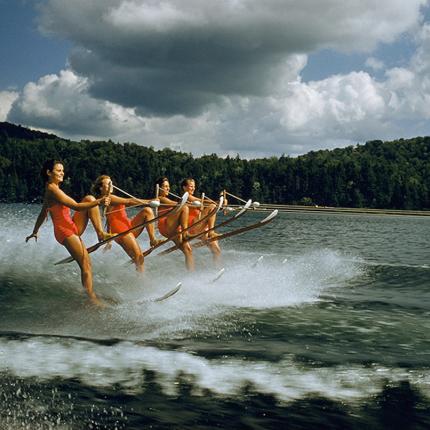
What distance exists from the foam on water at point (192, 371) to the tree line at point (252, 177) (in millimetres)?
151754

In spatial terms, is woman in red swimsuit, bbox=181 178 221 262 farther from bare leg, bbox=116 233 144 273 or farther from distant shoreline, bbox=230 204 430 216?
distant shoreline, bbox=230 204 430 216

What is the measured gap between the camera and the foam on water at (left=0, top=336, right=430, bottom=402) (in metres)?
6.88

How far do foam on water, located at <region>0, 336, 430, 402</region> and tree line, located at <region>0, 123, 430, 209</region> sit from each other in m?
152

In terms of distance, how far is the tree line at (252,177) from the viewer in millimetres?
161750

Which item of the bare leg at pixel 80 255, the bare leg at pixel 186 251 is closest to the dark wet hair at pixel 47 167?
the bare leg at pixel 80 255

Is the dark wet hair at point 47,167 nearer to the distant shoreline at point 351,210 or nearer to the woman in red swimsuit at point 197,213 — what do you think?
the woman in red swimsuit at point 197,213

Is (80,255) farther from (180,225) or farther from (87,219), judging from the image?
(180,225)

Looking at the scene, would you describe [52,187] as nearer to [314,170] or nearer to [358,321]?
[358,321]

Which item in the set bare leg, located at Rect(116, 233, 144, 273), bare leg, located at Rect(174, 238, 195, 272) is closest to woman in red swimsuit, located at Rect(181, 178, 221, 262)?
bare leg, located at Rect(174, 238, 195, 272)

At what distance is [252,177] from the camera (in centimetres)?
17512

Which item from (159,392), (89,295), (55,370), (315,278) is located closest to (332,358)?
(159,392)

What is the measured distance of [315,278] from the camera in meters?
18.0

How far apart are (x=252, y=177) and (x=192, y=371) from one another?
168547 mm

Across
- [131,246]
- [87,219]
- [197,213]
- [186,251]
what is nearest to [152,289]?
[131,246]
